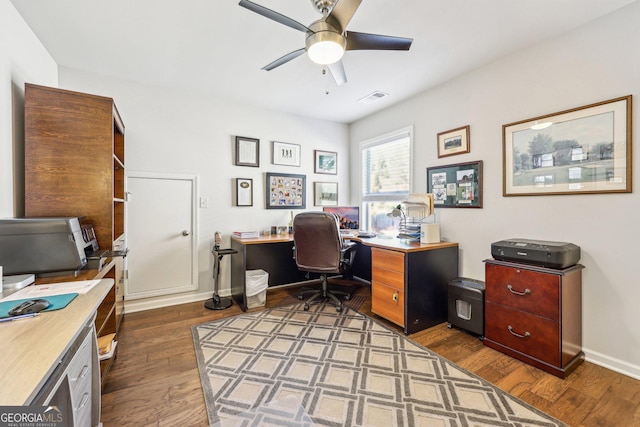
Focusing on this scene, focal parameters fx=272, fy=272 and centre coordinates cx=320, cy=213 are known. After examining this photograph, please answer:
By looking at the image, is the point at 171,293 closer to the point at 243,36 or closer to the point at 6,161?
the point at 6,161

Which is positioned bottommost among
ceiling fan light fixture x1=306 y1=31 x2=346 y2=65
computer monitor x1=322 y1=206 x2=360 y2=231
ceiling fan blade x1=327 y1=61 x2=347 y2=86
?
computer monitor x1=322 y1=206 x2=360 y2=231

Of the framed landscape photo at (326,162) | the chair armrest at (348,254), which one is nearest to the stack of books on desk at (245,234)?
the chair armrest at (348,254)

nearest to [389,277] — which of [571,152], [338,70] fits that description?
[571,152]

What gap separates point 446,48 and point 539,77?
0.79 metres

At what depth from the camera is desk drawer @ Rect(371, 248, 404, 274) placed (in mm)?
2453

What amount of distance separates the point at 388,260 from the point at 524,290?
3.42ft

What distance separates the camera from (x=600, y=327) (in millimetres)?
1977

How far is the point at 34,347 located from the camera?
81cm

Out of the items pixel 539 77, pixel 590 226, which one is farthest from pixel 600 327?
pixel 539 77

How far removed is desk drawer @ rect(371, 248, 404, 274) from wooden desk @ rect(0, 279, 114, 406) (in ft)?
6.98

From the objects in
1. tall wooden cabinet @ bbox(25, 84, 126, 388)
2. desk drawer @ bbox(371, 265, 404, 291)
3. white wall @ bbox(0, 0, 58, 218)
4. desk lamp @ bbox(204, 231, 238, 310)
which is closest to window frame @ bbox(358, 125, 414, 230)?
desk drawer @ bbox(371, 265, 404, 291)

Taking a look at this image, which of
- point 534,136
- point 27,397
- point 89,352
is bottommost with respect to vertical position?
point 89,352

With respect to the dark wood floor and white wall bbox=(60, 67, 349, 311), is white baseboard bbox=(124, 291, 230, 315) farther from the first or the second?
the dark wood floor

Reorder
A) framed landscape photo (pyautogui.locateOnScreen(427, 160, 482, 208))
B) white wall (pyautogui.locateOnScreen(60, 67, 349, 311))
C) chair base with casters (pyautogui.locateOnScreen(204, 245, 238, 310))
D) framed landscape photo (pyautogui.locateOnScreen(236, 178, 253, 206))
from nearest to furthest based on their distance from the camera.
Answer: framed landscape photo (pyautogui.locateOnScreen(427, 160, 482, 208)), white wall (pyautogui.locateOnScreen(60, 67, 349, 311)), chair base with casters (pyautogui.locateOnScreen(204, 245, 238, 310)), framed landscape photo (pyautogui.locateOnScreen(236, 178, 253, 206))
